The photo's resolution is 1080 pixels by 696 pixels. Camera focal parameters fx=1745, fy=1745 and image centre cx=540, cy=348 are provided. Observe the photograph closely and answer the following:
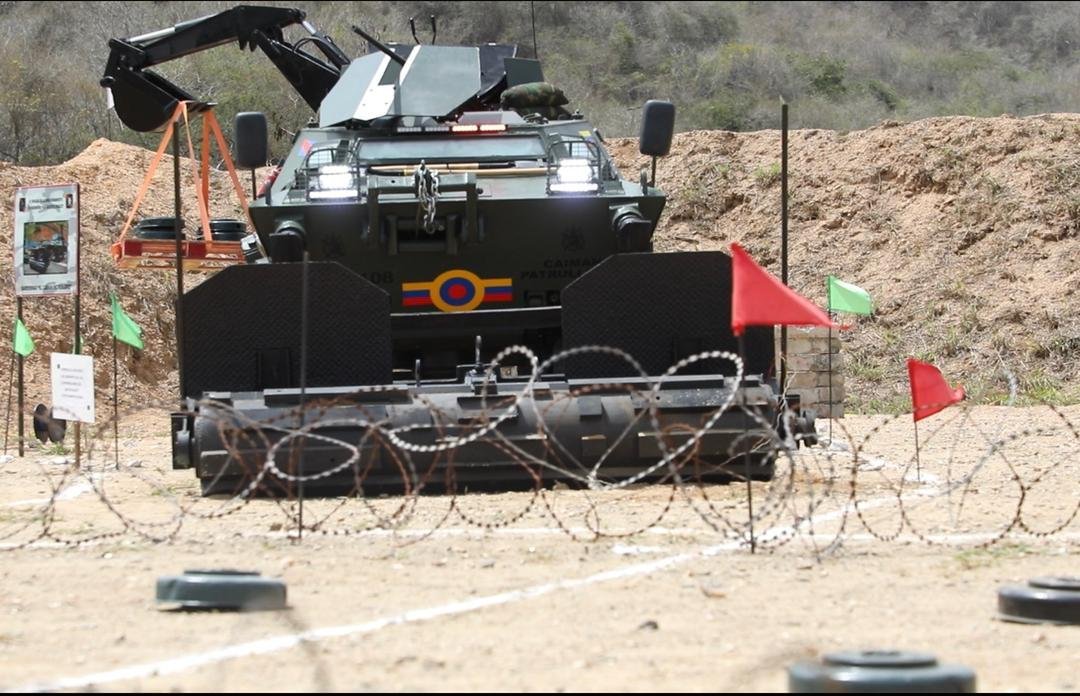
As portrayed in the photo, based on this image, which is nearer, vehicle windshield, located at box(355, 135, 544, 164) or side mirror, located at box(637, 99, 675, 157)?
side mirror, located at box(637, 99, 675, 157)

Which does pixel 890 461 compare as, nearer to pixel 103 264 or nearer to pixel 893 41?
pixel 103 264

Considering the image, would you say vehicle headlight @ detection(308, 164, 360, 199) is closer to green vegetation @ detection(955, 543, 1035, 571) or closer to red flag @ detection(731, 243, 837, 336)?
red flag @ detection(731, 243, 837, 336)

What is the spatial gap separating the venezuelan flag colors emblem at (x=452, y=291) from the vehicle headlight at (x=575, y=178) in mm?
764

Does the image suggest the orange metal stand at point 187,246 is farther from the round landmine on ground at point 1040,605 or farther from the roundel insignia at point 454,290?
the round landmine on ground at point 1040,605

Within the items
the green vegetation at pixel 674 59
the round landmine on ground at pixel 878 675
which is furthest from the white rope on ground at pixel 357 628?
the green vegetation at pixel 674 59

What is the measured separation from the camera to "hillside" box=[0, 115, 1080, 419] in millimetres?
21344

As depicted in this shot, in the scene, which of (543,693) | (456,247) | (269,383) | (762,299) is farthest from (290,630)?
(456,247)

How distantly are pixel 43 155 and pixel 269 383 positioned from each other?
19.4 metres

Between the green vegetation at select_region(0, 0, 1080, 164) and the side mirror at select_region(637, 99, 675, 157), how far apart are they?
13.7 m

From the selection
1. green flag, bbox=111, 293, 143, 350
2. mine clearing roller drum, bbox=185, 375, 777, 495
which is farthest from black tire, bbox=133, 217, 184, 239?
mine clearing roller drum, bbox=185, 375, 777, 495

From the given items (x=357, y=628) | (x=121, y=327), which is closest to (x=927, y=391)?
(x=357, y=628)

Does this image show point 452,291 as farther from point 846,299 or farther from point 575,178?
point 846,299

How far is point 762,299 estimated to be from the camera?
7.77m

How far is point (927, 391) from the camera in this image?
10.7m
